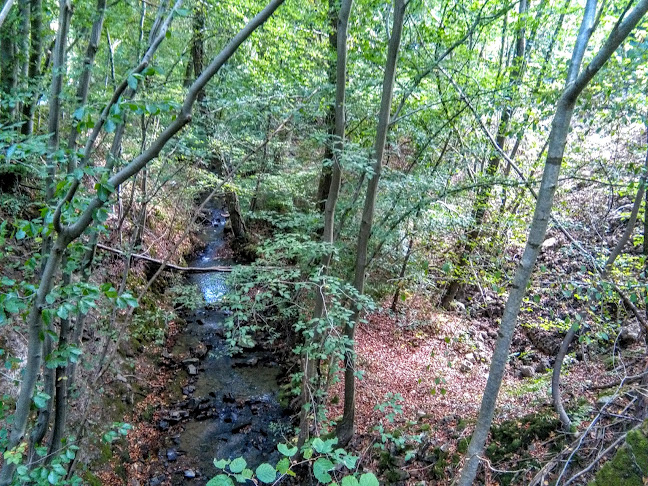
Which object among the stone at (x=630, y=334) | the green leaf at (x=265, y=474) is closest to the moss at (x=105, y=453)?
the green leaf at (x=265, y=474)

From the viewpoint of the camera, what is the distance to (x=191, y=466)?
611 cm

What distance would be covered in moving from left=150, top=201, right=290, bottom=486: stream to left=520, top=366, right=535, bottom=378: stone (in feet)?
15.0

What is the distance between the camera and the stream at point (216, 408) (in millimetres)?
6301

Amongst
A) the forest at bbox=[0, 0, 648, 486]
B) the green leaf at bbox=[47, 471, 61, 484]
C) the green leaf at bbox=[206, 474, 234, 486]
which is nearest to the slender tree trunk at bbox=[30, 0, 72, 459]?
the forest at bbox=[0, 0, 648, 486]

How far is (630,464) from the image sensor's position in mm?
2477

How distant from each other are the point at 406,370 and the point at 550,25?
7.55 meters

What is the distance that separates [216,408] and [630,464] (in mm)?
6726

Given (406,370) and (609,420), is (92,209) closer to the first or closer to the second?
(609,420)

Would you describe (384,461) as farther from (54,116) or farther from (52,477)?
(54,116)

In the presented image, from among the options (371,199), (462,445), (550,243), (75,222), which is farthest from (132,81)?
(550,243)

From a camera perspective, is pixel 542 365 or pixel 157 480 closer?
pixel 157 480

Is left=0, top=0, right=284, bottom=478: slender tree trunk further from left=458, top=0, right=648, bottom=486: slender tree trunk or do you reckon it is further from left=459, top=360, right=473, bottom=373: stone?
left=459, top=360, right=473, bottom=373: stone

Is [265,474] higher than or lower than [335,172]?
lower

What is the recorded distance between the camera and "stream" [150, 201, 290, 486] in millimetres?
6301
